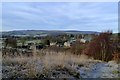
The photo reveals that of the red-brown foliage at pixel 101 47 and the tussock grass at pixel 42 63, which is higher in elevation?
the red-brown foliage at pixel 101 47

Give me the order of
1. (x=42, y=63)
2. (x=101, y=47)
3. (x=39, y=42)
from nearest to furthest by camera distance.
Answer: (x=42, y=63) → (x=39, y=42) → (x=101, y=47)

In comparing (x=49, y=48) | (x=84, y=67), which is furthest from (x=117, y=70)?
(x=49, y=48)

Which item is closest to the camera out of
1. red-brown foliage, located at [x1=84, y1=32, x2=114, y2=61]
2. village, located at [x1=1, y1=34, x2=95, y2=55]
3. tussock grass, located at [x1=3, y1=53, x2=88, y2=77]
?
tussock grass, located at [x1=3, y1=53, x2=88, y2=77]

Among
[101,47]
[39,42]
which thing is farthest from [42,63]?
[101,47]

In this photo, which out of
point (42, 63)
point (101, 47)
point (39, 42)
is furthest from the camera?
point (101, 47)

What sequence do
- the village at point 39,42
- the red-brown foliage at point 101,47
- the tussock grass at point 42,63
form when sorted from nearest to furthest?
the tussock grass at point 42,63, the village at point 39,42, the red-brown foliage at point 101,47

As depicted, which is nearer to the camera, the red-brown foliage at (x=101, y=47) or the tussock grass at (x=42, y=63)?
the tussock grass at (x=42, y=63)

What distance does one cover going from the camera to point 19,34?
16.0 ft

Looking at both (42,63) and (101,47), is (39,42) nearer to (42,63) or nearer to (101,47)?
(42,63)

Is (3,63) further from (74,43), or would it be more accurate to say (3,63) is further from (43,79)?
(74,43)

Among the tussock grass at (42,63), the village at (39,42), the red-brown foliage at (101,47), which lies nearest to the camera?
the tussock grass at (42,63)

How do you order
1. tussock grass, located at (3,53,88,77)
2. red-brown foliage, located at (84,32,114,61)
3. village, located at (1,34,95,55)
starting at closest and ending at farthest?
tussock grass, located at (3,53,88,77)
village, located at (1,34,95,55)
red-brown foliage, located at (84,32,114,61)

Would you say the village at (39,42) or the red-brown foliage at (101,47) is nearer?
the village at (39,42)

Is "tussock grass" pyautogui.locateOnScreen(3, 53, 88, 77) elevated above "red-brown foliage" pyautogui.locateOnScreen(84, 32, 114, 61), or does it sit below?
below
